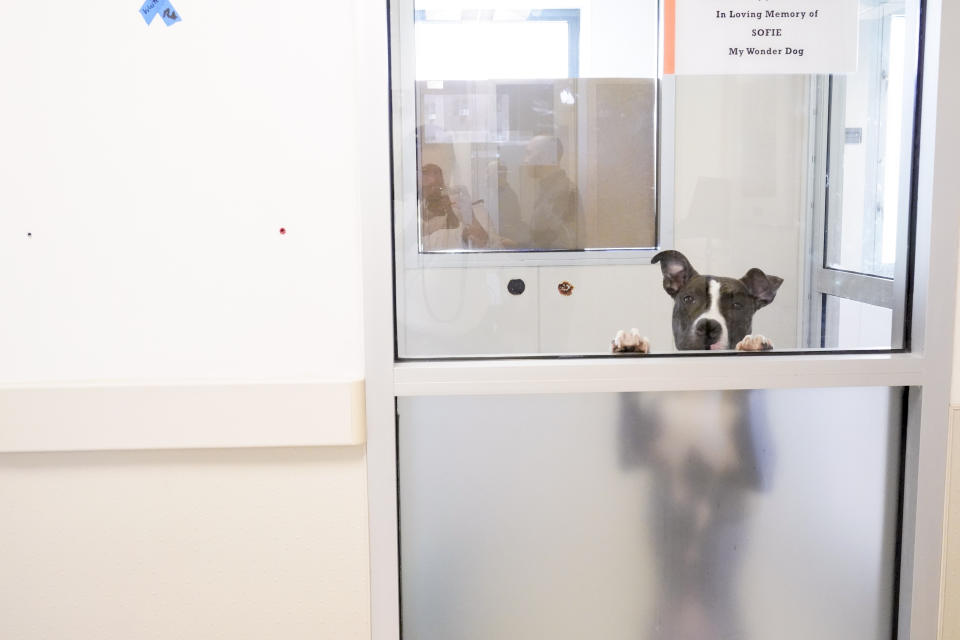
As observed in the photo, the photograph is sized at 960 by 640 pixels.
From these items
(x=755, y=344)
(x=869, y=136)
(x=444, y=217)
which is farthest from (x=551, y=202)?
(x=869, y=136)

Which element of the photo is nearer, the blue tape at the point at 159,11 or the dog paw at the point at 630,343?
the blue tape at the point at 159,11

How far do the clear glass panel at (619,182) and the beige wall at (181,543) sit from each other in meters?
0.32

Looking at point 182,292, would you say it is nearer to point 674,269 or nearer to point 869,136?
point 674,269

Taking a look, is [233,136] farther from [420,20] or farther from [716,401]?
[716,401]

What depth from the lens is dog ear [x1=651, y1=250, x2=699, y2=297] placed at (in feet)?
4.64

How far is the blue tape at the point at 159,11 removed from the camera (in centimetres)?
129

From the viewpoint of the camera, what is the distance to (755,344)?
1.45 metres

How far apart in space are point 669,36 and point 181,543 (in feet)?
4.00

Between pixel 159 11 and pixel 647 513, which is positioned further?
pixel 647 513

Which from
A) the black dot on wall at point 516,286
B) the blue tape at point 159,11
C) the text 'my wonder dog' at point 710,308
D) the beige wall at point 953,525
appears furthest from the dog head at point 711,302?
the blue tape at point 159,11

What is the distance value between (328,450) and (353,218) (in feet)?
1.31

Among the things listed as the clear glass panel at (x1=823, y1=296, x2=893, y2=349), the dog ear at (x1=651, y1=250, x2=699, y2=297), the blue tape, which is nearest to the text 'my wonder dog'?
the dog ear at (x1=651, y1=250, x2=699, y2=297)

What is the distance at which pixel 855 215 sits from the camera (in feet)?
4.74

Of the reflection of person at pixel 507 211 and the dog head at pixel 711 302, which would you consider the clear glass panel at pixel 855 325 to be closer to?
the dog head at pixel 711 302
